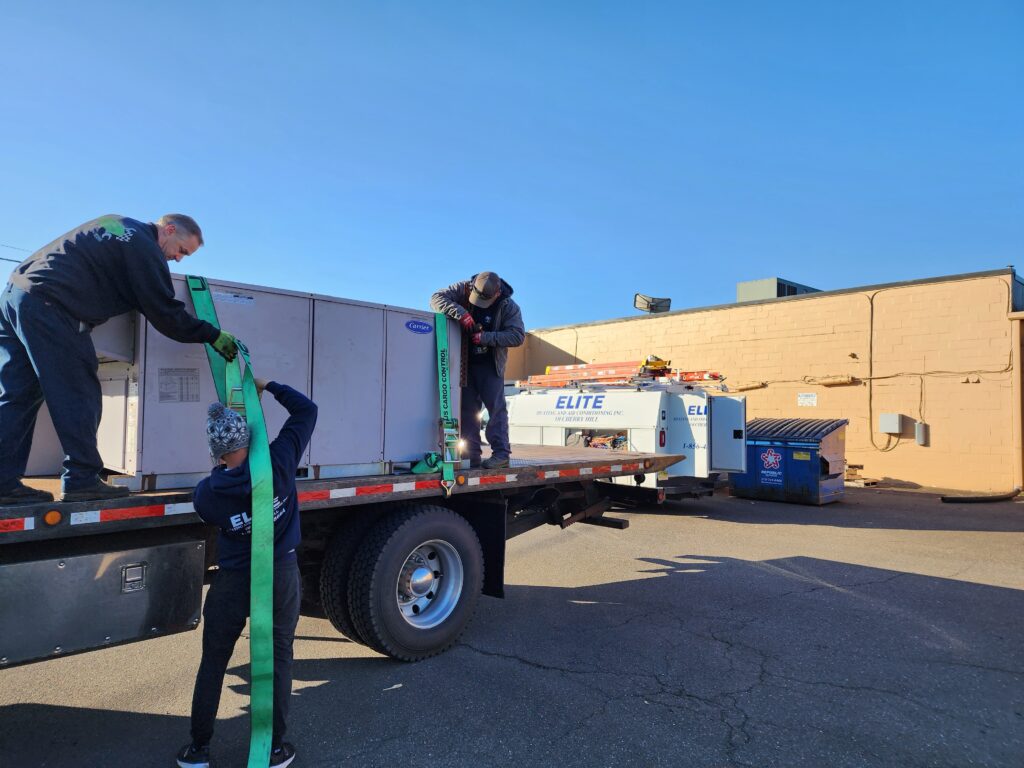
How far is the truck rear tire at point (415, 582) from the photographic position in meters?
4.15

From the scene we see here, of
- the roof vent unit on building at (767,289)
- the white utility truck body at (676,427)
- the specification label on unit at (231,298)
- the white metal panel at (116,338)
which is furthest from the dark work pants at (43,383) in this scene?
the roof vent unit on building at (767,289)

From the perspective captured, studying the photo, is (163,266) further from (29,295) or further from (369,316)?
(369,316)

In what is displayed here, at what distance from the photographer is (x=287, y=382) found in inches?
154

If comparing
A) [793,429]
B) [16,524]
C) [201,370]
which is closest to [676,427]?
[793,429]

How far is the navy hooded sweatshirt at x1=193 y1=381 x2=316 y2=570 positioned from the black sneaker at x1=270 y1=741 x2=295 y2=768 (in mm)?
869

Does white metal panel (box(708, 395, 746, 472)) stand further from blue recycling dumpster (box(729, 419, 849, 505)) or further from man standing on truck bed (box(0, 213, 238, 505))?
man standing on truck bed (box(0, 213, 238, 505))

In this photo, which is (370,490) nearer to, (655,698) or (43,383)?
(43,383)

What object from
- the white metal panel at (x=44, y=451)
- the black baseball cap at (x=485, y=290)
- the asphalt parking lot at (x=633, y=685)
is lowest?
the asphalt parking lot at (x=633, y=685)

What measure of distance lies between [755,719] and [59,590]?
3586 millimetres

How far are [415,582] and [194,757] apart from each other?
5.80 feet

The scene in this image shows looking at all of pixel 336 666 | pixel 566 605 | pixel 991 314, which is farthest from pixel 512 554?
pixel 991 314

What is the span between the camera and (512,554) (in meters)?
7.88

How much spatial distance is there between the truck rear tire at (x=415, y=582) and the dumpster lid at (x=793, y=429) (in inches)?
370

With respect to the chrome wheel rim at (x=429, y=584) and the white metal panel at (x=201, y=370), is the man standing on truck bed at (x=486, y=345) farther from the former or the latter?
the white metal panel at (x=201, y=370)
